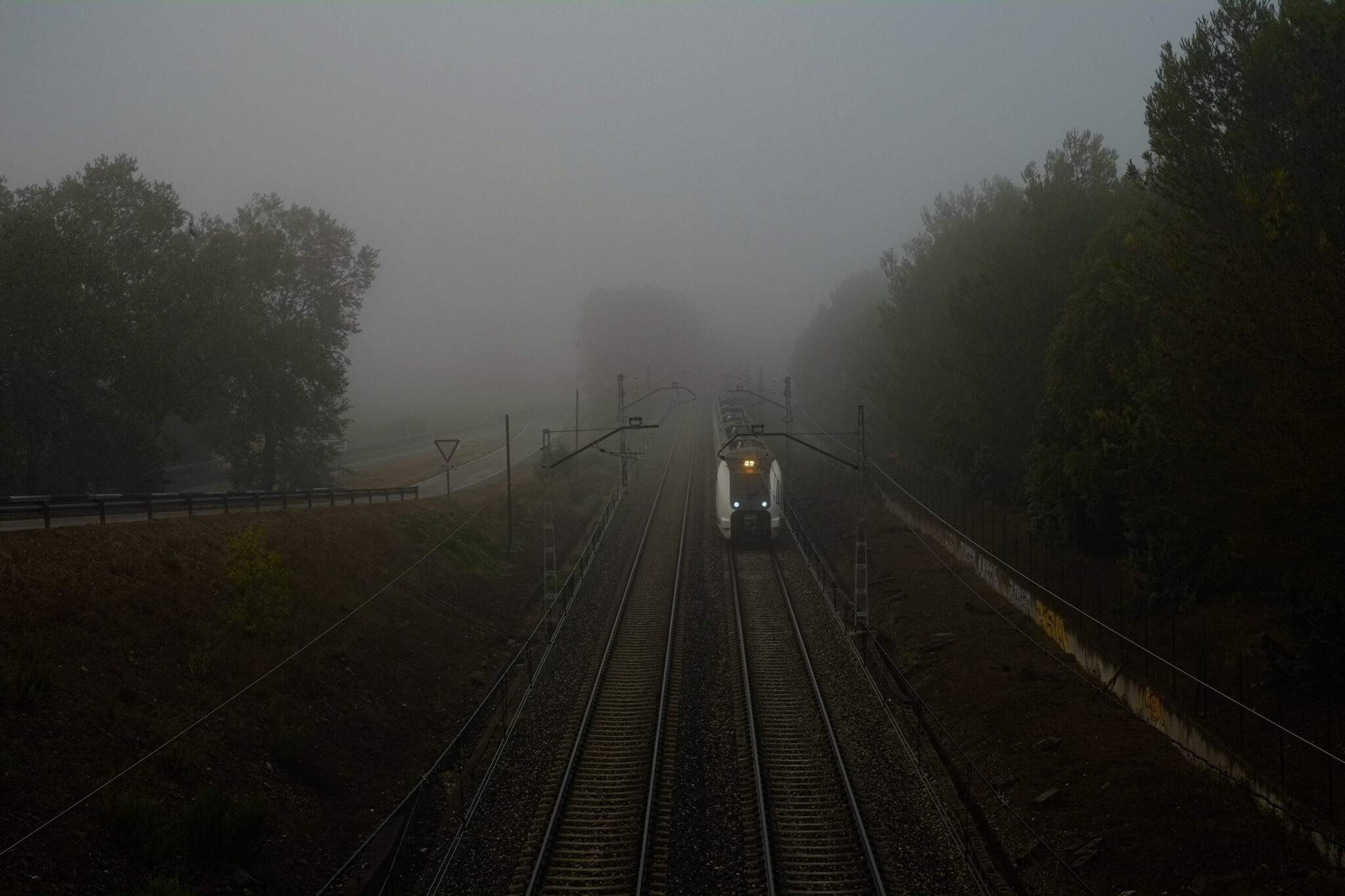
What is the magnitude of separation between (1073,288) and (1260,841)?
19.9 metres

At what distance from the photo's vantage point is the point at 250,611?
16.6 meters

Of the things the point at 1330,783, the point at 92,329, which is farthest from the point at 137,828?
the point at 92,329

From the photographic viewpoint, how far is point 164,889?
9.19m

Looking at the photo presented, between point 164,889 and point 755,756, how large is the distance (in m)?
8.36

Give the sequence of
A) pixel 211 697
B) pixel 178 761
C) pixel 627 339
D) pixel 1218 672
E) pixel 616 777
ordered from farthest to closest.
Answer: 1. pixel 627 339
2. pixel 1218 672
3. pixel 616 777
4. pixel 211 697
5. pixel 178 761

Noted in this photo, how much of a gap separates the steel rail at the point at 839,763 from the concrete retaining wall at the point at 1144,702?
4.58 meters

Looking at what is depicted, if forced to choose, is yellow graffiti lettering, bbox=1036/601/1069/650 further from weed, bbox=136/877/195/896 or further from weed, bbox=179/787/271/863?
weed, bbox=136/877/195/896

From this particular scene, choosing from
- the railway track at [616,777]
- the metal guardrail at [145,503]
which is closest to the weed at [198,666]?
the metal guardrail at [145,503]

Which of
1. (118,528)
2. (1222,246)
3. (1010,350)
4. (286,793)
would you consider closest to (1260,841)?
(1222,246)

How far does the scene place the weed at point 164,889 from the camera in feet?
29.6

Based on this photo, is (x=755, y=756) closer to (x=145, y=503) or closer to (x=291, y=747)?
(x=291, y=747)

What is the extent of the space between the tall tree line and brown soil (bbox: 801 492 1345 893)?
104 inches

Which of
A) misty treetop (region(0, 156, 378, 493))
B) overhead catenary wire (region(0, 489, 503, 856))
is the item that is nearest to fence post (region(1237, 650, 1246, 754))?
overhead catenary wire (region(0, 489, 503, 856))

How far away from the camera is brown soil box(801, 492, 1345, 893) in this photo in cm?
1030
